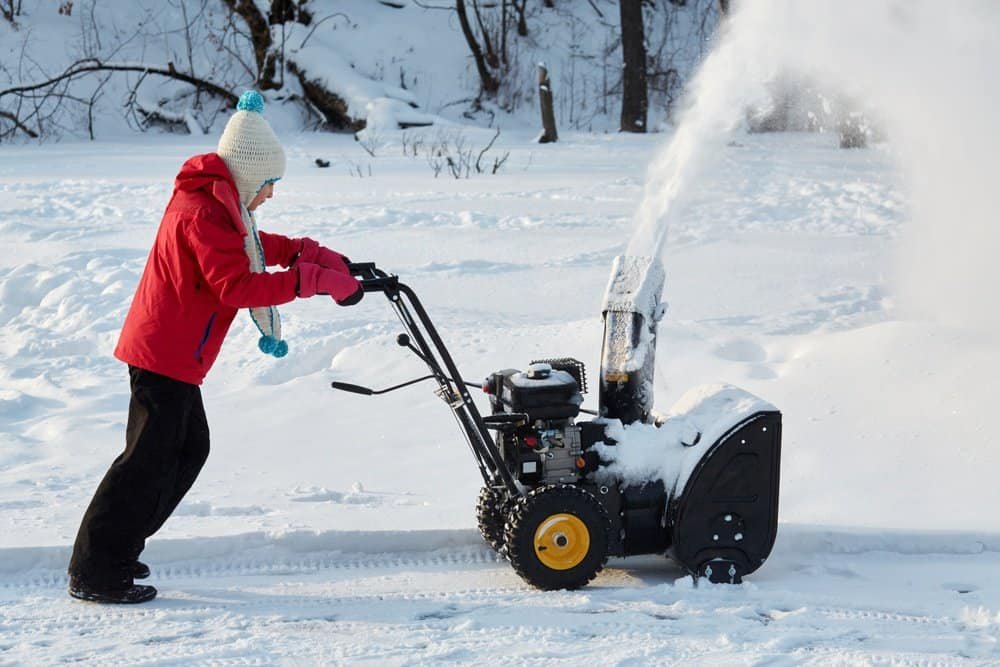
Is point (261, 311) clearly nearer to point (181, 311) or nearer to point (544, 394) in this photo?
point (181, 311)

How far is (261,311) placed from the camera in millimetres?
3754

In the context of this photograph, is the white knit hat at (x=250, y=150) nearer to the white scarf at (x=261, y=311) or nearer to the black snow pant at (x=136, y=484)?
the white scarf at (x=261, y=311)

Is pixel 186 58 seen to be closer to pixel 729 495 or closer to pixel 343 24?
pixel 343 24

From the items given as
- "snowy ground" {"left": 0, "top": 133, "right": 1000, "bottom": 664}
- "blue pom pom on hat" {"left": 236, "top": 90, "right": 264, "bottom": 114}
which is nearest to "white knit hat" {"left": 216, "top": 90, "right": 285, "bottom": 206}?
"blue pom pom on hat" {"left": 236, "top": 90, "right": 264, "bottom": 114}

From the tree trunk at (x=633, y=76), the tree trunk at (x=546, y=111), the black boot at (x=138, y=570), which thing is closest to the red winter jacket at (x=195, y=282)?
the black boot at (x=138, y=570)

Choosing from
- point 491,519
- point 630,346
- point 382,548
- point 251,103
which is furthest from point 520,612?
point 251,103

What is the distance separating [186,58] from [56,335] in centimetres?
1337

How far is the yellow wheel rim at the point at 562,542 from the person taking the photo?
3.75 m

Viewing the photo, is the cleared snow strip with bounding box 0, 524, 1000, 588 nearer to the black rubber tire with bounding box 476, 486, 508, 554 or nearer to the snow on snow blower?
the black rubber tire with bounding box 476, 486, 508, 554

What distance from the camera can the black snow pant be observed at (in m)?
A: 3.59

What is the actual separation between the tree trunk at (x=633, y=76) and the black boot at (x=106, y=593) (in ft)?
49.8

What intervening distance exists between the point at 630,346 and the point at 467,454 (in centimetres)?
139

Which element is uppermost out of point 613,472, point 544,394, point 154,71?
point 154,71

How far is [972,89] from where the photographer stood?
Result: 672 centimetres
